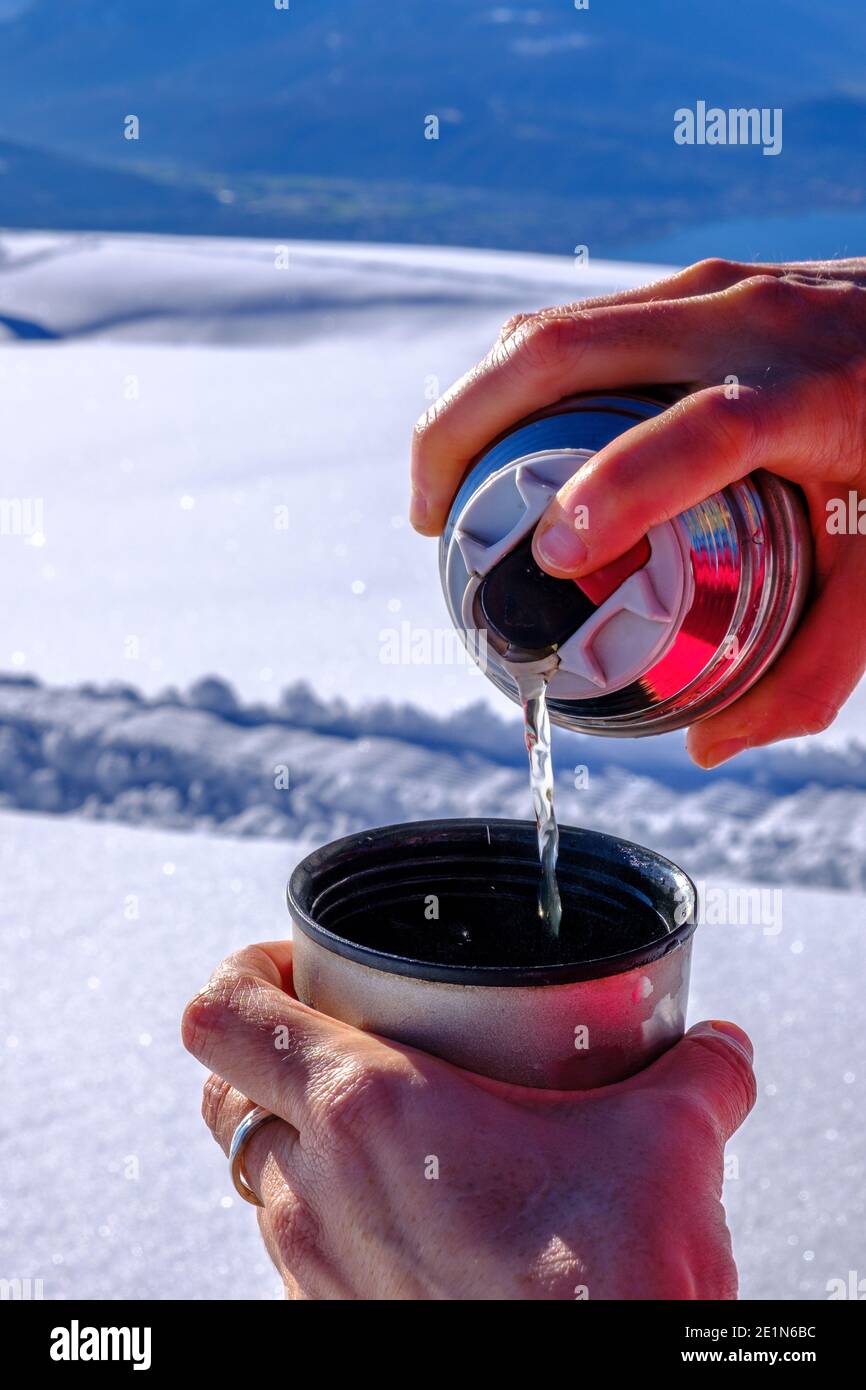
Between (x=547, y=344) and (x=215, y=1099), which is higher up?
(x=547, y=344)

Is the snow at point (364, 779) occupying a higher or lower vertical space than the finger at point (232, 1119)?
lower

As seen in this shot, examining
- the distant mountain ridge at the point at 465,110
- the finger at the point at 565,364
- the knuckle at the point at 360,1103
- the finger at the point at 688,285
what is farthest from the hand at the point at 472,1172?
the distant mountain ridge at the point at 465,110

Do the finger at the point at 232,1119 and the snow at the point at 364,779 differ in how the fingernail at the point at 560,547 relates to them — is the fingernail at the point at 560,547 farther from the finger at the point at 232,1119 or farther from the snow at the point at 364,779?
the snow at the point at 364,779

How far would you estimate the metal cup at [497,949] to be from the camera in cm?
54

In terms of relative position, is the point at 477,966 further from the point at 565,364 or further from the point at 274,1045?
the point at 565,364

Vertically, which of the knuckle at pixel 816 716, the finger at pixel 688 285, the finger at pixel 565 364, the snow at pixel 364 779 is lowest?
the snow at pixel 364 779

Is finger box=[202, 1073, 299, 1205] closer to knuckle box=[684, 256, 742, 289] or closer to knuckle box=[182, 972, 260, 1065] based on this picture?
knuckle box=[182, 972, 260, 1065]

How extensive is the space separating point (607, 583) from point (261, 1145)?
297mm

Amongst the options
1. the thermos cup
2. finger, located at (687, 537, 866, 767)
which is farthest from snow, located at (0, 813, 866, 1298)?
the thermos cup

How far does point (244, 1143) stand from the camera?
618mm

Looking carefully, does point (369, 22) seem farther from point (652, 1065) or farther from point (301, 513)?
point (652, 1065)

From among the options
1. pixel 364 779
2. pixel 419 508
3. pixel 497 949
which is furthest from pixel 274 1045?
pixel 364 779

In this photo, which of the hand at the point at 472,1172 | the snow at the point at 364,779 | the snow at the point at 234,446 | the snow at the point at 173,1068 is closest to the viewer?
the hand at the point at 472,1172

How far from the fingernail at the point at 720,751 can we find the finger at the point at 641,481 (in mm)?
227
